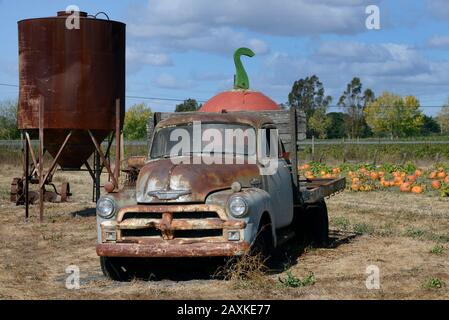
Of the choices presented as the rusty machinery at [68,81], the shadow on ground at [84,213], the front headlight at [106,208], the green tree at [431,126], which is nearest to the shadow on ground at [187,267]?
the front headlight at [106,208]

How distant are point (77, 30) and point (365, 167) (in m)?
15.6

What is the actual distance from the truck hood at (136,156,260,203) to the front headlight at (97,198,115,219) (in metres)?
0.33

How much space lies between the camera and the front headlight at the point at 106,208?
902cm

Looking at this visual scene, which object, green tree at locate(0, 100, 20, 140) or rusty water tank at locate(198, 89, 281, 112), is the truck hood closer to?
rusty water tank at locate(198, 89, 281, 112)

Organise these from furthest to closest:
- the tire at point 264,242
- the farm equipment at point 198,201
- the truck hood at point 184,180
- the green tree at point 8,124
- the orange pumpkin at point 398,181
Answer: the green tree at point 8,124, the orange pumpkin at point 398,181, the tire at point 264,242, the truck hood at point 184,180, the farm equipment at point 198,201

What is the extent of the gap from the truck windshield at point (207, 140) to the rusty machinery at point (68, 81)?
618 cm

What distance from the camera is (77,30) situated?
1647 cm

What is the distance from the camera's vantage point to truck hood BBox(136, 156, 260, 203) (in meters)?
8.77

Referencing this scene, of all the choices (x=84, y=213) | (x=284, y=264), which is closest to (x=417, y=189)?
(x=84, y=213)

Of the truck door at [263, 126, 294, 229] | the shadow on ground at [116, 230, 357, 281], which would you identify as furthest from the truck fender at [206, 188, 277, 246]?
the truck door at [263, 126, 294, 229]

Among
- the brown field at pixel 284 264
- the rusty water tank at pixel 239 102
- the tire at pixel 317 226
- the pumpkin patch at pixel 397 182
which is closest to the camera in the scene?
the brown field at pixel 284 264

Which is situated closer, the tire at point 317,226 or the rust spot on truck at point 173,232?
the rust spot on truck at point 173,232

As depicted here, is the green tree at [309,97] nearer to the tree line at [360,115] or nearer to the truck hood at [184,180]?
the tree line at [360,115]

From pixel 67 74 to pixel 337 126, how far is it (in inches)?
2997
